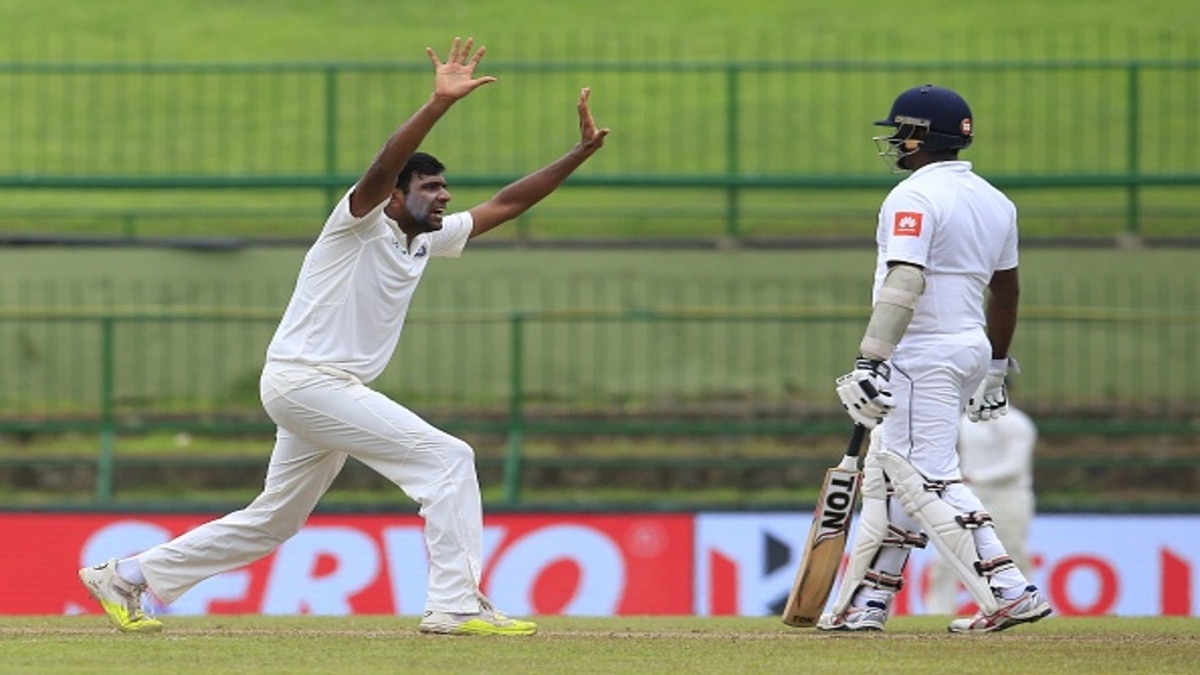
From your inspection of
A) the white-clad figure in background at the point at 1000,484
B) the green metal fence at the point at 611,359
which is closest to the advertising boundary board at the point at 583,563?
the white-clad figure in background at the point at 1000,484

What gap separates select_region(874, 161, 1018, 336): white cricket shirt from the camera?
8.19 metres

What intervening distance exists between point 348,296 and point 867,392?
6.26 feet

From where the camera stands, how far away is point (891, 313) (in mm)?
8062

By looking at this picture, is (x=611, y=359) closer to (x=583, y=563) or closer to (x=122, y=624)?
(x=583, y=563)

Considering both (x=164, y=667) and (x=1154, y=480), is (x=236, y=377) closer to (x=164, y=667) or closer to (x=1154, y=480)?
(x=1154, y=480)

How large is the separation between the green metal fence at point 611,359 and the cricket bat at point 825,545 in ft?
23.0

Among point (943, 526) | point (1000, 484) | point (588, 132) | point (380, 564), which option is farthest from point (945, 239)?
point (380, 564)

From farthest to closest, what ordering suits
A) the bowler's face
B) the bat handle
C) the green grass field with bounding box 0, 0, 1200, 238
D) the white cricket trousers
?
the green grass field with bounding box 0, 0, 1200, 238
the bat handle
the bowler's face
the white cricket trousers

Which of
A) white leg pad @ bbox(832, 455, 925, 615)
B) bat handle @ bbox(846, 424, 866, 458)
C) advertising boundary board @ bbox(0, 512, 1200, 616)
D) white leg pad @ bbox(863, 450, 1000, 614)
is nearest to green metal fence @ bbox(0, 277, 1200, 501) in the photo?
advertising boundary board @ bbox(0, 512, 1200, 616)

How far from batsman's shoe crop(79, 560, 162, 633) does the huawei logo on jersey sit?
311 centimetres

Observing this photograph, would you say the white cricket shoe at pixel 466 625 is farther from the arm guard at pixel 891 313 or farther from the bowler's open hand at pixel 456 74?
the bowler's open hand at pixel 456 74

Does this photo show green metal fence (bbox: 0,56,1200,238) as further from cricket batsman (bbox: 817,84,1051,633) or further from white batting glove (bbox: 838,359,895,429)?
white batting glove (bbox: 838,359,895,429)

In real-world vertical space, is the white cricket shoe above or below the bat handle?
below

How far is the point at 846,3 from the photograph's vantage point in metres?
25.5
